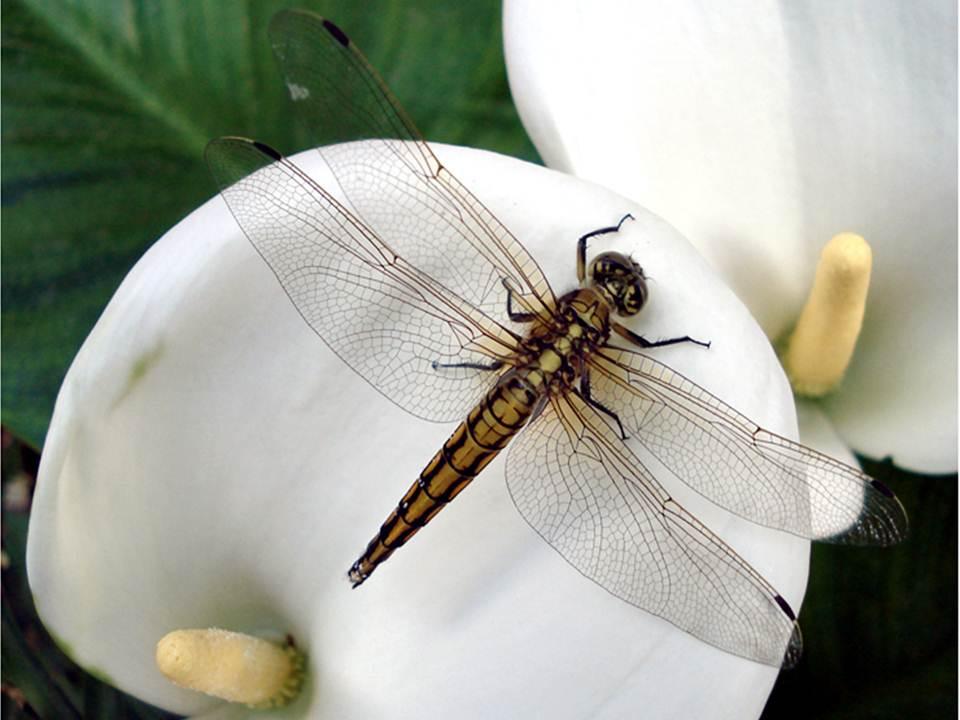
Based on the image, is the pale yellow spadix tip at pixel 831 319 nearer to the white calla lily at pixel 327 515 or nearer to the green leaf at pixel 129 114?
the white calla lily at pixel 327 515

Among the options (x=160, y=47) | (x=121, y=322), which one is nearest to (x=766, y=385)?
(x=121, y=322)

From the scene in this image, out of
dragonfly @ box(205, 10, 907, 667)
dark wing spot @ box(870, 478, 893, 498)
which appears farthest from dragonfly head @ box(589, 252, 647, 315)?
dark wing spot @ box(870, 478, 893, 498)

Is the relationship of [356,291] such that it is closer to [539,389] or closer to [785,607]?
[539,389]

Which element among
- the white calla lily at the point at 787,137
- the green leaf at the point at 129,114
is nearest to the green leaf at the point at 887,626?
the white calla lily at the point at 787,137

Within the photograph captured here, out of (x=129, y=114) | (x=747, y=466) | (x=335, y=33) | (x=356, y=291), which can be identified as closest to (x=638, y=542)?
(x=747, y=466)

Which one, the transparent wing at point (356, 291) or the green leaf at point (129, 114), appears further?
the green leaf at point (129, 114)

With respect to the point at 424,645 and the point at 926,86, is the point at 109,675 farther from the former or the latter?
the point at 926,86

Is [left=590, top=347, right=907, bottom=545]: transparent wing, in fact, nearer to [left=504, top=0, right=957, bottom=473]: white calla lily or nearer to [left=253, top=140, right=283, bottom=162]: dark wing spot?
[left=504, top=0, right=957, bottom=473]: white calla lily

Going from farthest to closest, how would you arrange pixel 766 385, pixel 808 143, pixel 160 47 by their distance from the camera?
pixel 160 47
pixel 808 143
pixel 766 385
